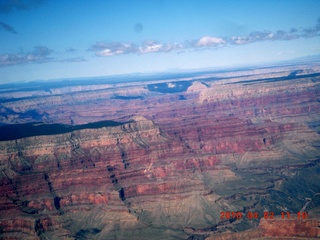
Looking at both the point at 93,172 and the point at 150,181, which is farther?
the point at 150,181

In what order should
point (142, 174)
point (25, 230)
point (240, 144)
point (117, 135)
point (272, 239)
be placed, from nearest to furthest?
point (272, 239), point (25, 230), point (142, 174), point (117, 135), point (240, 144)

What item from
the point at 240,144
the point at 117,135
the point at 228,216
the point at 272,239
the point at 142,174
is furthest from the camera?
the point at 240,144

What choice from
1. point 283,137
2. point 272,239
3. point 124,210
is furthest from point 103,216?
point 283,137

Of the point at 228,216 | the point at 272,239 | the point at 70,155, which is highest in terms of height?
the point at 70,155

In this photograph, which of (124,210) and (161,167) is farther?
(161,167)

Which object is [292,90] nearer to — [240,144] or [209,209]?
[240,144]

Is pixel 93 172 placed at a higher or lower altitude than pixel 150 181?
higher

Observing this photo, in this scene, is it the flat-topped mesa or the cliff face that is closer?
the cliff face

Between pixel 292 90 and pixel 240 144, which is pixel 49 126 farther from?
pixel 292 90

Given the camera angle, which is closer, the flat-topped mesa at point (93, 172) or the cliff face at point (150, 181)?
the cliff face at point (150, 181)

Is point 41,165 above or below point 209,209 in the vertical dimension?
above
